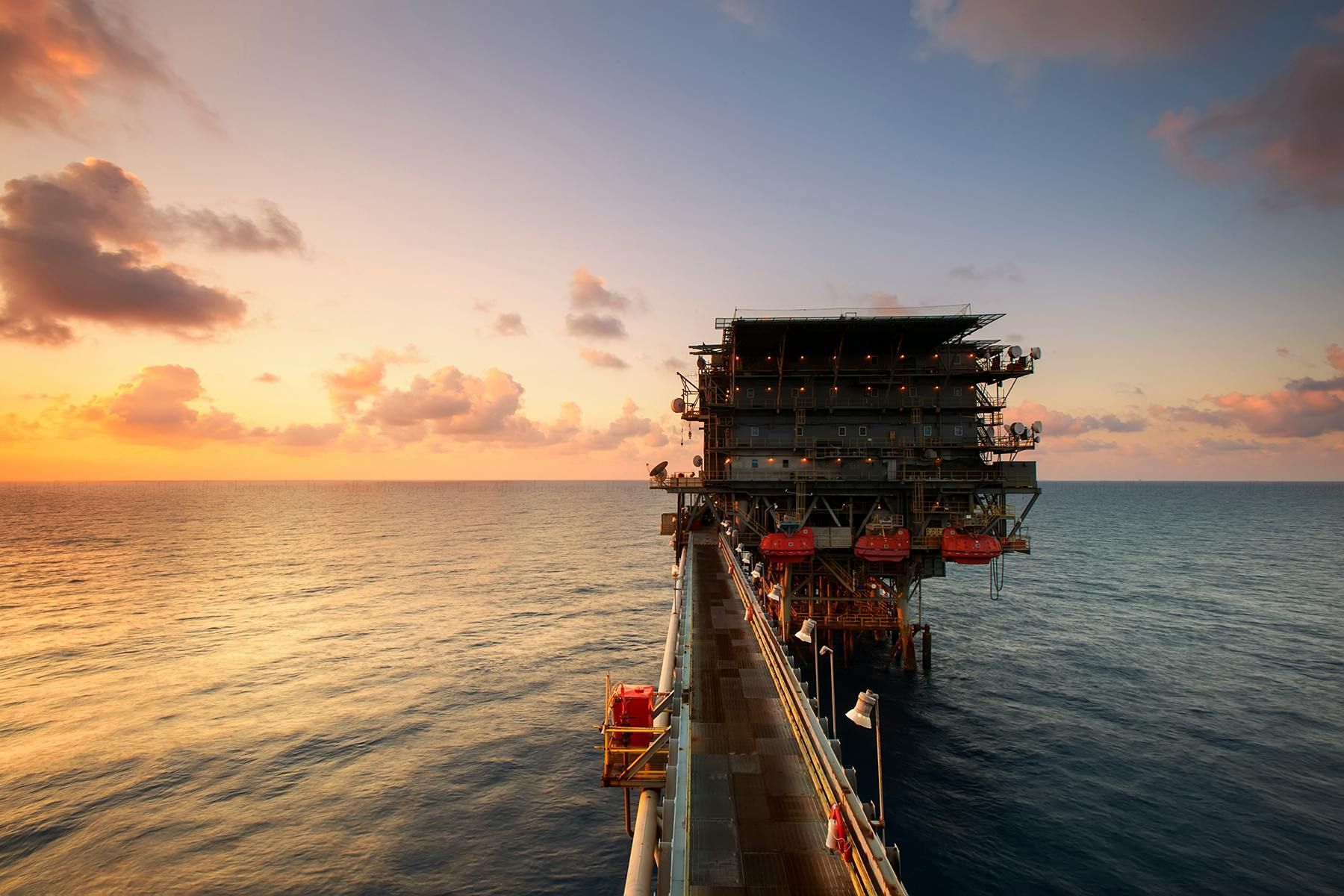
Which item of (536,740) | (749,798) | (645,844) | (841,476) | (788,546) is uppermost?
(841,476)

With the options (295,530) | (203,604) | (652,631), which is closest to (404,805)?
(652,631)

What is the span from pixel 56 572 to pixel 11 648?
172ft

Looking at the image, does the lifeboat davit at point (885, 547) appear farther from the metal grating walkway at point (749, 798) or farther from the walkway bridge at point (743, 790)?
the metal grating walkway at point (749, 798)

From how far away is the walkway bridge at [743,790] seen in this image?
43.5 feet

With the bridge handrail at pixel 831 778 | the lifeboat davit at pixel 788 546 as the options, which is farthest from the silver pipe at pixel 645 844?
the lifeboat davit at pixel 788 546

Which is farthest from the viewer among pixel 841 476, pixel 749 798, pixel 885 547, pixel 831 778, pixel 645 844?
pixel 841 476

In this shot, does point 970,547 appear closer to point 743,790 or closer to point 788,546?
point 788,546

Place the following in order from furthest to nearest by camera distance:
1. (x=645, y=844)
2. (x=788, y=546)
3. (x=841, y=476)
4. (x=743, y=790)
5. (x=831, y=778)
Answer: (x=841, y=476) → (x=788, y=546) → (x=645, y=844) → (x=743, y=790) → (x=831, y=778)

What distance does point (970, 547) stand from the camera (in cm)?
3781

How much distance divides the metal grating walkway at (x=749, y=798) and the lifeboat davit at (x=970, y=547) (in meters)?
18.6

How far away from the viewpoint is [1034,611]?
6725 cm

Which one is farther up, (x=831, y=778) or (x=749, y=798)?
(x=831, y=778)

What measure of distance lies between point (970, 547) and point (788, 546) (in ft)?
38.9

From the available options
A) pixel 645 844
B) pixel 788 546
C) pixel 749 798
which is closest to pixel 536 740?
pixel 788 546
